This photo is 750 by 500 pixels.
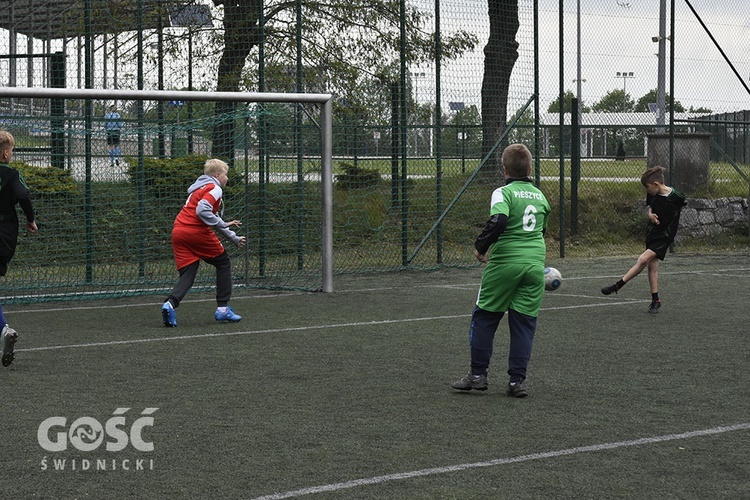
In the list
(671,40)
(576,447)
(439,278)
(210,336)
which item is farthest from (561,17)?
(576,447)

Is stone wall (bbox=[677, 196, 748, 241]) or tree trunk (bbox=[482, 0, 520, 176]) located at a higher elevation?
tree trunk (bbox=[482, 0, 520, 176])

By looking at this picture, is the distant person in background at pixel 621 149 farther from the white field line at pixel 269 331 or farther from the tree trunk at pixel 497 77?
the white field line at pixel 269 331

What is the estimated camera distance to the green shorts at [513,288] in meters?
6.95

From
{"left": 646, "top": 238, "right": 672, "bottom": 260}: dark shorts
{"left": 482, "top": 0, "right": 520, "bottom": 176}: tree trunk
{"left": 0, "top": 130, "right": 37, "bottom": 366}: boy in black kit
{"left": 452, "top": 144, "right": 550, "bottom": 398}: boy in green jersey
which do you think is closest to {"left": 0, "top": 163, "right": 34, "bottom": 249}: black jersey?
{"left": 0, "top": 130, "right": 37, "bottom": 366}: boy in black kit

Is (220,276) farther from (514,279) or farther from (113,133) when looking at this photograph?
(514,279)

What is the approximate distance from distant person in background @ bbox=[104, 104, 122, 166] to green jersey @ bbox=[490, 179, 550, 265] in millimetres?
7420

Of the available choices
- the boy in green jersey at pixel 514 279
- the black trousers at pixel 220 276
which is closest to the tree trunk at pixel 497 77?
the black trousers at pixel 220 276

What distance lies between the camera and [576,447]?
5.61 metres

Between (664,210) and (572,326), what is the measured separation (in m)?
2.06

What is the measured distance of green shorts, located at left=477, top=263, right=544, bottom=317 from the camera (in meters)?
6.95

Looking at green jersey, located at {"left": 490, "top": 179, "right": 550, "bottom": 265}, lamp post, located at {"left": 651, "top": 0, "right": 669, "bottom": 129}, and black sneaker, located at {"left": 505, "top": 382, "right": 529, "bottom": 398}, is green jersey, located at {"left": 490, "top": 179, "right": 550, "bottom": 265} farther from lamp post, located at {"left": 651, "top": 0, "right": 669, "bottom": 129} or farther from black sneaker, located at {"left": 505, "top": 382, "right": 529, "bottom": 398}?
lamp post, located at {"left": 651, "top": 0, "right": 669, "bottom": 129}

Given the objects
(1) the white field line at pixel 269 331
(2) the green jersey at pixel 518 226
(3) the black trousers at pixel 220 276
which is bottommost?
(1) the white field line at pixel 269 331

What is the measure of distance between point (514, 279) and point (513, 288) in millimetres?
67

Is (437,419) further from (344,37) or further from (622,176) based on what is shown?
(622,176)
